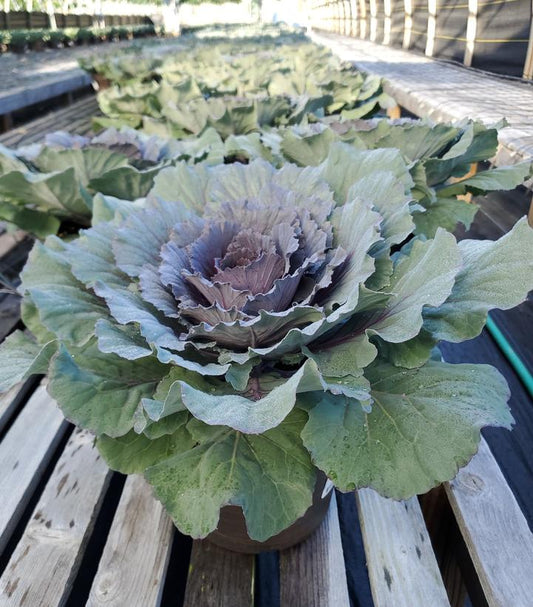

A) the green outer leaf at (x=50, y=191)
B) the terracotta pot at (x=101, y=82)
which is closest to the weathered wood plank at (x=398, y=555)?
the green outer leaf at (x=50, y=191)

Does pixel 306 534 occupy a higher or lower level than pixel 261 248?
lower

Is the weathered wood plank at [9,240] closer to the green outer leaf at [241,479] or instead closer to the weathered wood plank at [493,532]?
the green outer leaf at [241,479]

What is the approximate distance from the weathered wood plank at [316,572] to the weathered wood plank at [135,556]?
0.25 meters

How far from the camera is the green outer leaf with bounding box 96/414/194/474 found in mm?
889

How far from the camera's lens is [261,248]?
0.93m

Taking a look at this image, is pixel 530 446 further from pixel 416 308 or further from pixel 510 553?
pixel 416 308

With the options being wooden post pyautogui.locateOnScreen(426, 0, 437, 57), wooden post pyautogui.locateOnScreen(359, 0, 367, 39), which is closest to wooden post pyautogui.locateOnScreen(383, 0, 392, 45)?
wooden post pyautogui.locateOnScreen(359, 0, 367, 39)

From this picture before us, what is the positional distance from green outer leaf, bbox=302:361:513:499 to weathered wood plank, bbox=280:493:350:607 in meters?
0.38

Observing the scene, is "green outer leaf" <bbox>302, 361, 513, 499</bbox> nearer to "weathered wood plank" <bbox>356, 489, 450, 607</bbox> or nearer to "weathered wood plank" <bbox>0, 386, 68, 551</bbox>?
"weathered wood plank" <bbox>356, 489, 450, 607</bbox>

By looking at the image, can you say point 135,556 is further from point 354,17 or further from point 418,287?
point 354,17

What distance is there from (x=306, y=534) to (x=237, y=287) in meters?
0.56

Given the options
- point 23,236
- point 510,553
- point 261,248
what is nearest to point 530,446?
point 510,553

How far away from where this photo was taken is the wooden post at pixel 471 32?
19.2ft

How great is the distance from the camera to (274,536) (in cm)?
100
